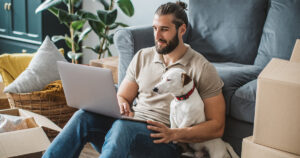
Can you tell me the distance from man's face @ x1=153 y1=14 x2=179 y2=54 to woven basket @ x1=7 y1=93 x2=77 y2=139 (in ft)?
2.94

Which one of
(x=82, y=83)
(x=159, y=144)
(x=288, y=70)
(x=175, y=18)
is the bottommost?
(x=159, y=144)

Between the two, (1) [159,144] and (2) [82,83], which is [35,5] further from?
(1) [159,144]

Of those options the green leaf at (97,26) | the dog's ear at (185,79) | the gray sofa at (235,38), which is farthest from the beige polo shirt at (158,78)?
the green leaf at (97,26)

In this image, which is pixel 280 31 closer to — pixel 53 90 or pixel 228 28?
pixel 228 28

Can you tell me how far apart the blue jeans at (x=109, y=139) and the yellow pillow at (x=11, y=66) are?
1.00 m

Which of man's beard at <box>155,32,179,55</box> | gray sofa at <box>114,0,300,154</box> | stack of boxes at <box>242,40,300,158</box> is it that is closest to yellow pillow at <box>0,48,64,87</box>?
gray sofa at <box>114,0,300,154</box>

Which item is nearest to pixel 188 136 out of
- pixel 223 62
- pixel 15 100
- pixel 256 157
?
pixel 256 157

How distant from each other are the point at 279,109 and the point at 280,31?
1163mm

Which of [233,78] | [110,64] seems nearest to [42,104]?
[110,64]

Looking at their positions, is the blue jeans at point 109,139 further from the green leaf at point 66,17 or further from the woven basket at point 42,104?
the green leaf at point 66,17

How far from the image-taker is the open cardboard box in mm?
1127

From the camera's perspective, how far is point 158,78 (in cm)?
171

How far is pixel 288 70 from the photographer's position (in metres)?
1.22

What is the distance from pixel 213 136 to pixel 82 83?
0.64 metres
